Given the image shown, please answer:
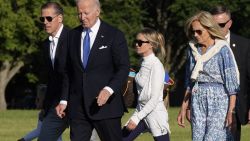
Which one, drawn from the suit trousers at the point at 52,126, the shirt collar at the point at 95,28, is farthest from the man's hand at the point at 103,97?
the suit trousers at the point at 52,126

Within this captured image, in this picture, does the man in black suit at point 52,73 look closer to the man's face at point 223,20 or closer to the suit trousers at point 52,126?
the suit trousers at point 52,126

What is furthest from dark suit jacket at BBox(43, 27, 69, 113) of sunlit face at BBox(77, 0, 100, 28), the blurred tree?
the blurred tree

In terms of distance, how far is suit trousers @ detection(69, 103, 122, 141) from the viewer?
8.66 m

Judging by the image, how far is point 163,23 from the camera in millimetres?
49906

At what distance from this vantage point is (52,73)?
401 inches

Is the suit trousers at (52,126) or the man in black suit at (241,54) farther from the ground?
the man in black suit at (241,54)

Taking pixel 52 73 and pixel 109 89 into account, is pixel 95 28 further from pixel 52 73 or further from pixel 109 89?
pixel 52 73

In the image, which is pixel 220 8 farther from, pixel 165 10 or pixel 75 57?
pixel 165 10

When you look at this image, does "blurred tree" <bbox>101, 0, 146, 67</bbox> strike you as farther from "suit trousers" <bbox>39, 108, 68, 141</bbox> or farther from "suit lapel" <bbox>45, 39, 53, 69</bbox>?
"suit trousers" <bbox>39, 108, 68, 141</bbox>

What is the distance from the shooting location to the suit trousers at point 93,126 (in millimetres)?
8664

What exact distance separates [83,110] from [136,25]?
3879 centimetres

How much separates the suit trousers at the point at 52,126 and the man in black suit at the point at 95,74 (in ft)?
4.79

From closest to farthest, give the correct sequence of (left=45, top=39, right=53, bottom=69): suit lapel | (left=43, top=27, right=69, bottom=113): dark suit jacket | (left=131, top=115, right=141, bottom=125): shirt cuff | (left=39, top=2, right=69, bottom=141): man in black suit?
(left=131, top=115, right=141, bottom=125): shirt cuff < (left=43, top=27, right=69, bottom=113): dark suit jacket < (left=39, top=2, right=69, bottom=141): man in black suit < (left=45, top=39, right=53, bottom=69): suit lapel

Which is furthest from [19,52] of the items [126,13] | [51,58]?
[51,58]
